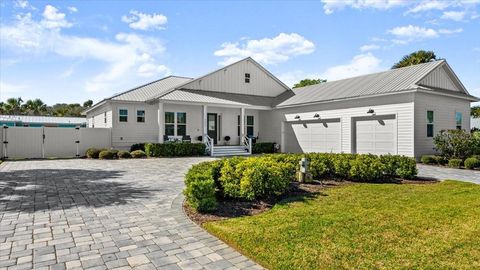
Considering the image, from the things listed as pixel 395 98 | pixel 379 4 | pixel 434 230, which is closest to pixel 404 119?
pixel 395 98

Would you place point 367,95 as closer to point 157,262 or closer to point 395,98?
point 395,98

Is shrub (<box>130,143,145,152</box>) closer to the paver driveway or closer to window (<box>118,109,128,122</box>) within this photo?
window (<box>118,109,128,122</box>)

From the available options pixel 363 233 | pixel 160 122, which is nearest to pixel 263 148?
pixel 160 122

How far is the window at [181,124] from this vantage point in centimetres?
2041

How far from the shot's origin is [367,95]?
53.6ft

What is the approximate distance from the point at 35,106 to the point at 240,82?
53.1 metres

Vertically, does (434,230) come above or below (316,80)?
below

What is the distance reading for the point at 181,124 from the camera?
2050cm

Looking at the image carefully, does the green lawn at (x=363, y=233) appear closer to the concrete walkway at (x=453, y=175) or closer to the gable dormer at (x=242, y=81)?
the concrete walkway at (x=453, y=175)

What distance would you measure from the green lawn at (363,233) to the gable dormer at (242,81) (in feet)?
55.4

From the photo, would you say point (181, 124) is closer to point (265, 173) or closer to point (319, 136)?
point (319, 136)

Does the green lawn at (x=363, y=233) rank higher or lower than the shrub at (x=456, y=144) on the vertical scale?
lower

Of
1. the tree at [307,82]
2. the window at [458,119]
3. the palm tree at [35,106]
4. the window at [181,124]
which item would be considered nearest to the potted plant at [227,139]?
the window at [181,124]

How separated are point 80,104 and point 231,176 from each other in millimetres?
74745
